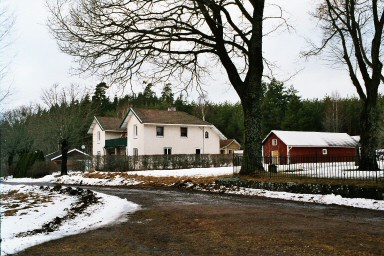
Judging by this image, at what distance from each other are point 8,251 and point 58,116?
37388mm

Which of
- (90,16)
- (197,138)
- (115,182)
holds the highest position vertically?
(90,16)

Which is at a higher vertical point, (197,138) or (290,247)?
(197,138)

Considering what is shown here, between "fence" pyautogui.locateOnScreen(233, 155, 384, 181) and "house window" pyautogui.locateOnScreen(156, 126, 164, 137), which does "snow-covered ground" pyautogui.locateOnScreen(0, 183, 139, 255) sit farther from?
"house window" pyautogui.locateOnScreen(156, 126, 164, 137)

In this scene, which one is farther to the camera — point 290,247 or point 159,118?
point 159,118

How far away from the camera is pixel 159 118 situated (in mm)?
48344

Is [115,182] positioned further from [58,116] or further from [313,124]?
[313,124]

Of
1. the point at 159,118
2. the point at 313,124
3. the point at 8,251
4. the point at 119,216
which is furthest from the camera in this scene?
the point at 313,124

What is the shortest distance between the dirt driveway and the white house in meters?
35.9

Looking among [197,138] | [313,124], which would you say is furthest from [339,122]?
[197,138]

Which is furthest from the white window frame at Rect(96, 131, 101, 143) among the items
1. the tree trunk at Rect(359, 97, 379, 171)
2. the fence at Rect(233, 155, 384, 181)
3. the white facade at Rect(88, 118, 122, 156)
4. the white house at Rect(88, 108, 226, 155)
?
the tree trunk at Rect(359, 97, 379, 171)

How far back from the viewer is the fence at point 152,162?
37188 mm

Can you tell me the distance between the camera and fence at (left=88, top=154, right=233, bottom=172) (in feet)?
122

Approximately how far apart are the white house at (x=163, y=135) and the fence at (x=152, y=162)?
7943 millimetres

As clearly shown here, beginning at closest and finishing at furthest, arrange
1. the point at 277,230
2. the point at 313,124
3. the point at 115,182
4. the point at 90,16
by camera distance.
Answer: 1. the point at 277,230
2. the point at 90,16
3. the point at 115,182
4. the point at 313,124
